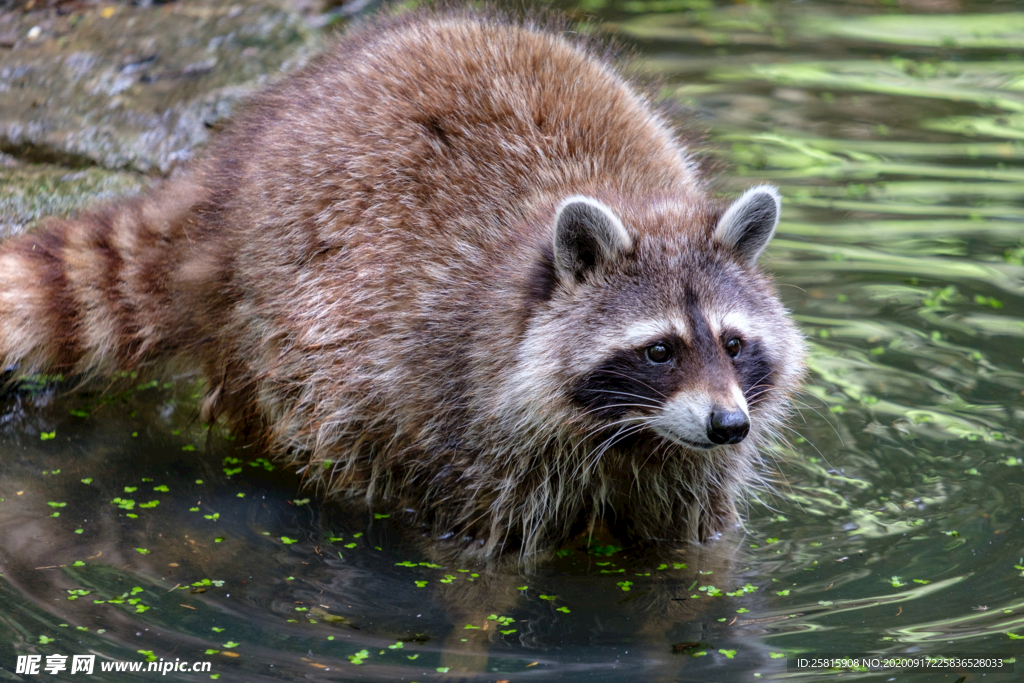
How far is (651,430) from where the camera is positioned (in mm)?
3826

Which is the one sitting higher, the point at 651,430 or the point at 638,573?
the point at 651,430

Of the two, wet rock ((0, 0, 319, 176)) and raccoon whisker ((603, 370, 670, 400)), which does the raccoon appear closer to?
raccoon whisker ((603, 370, 670, 400))

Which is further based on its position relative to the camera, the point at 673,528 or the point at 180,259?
the point at 180,259

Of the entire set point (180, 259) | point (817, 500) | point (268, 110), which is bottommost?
point (817, 500)

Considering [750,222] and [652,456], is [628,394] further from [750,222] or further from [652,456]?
[750,222]

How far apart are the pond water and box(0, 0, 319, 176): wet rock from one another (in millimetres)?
1994

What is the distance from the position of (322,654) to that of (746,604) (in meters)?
1.52

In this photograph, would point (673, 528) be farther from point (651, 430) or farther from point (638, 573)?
point (651, 430)

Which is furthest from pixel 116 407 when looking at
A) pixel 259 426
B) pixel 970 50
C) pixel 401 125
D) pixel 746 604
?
pixel 970 50

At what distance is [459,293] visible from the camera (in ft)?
13.5

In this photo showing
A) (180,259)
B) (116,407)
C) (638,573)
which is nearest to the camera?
(638,573)

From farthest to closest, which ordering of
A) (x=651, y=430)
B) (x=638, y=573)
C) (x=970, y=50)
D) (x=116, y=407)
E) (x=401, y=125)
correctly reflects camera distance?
(x=970, y=50) → (x=116, y=407) → (x=401, y=125) → (x=638, y=573) → (x=651, y=430)

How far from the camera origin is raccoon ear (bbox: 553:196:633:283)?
3678 millimetres

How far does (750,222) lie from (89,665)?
2.67 m
